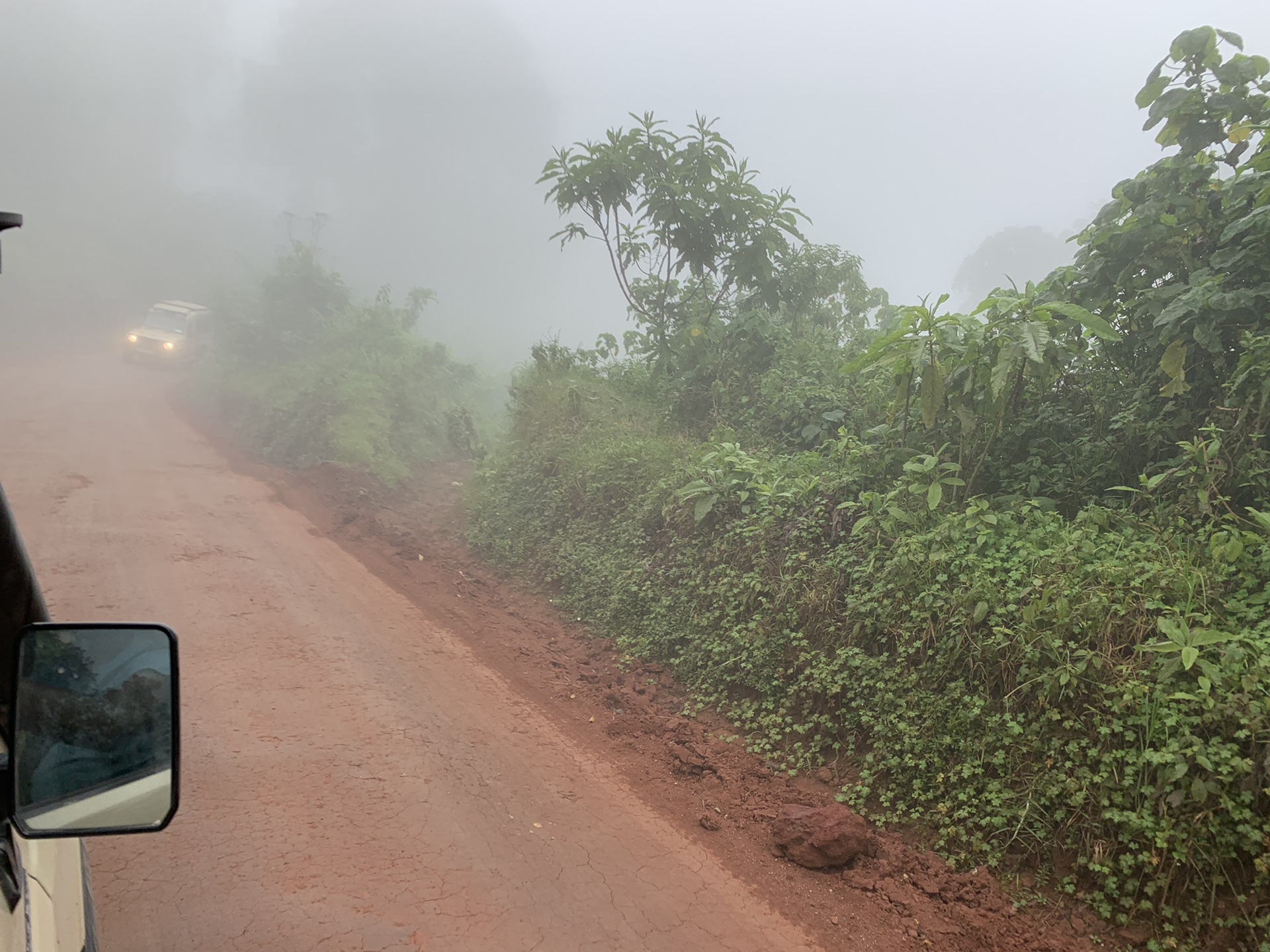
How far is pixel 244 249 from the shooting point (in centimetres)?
4078

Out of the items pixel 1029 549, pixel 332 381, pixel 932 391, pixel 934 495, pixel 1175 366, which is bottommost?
pixel 1029 549

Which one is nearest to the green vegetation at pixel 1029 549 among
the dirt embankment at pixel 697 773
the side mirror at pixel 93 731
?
the dirt embankment at pixel 697 773

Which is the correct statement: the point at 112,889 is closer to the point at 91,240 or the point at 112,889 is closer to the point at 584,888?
the point at 584,888

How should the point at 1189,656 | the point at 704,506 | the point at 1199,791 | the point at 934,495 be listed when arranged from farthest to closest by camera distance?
the point at 704,506
the point at 934,495
the point at 1189,656
the point at 1199,791

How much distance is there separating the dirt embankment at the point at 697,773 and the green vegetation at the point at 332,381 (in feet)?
14.1

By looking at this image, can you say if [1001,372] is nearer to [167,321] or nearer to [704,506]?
[704,506]

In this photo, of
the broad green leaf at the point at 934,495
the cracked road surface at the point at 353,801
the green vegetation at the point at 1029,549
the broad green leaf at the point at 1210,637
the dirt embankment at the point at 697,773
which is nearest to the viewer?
the cracked road surface at the point at 353,801

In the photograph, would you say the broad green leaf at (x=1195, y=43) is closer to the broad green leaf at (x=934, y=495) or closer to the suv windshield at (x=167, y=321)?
the broad green leaf at (x=934, y=495)

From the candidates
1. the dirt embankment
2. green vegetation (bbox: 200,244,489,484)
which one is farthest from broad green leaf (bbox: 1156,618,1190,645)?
green vegetation (bbox: 200,244,489,484)

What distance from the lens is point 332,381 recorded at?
14539 millimetres

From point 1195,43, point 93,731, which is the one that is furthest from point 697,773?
point 1195,43

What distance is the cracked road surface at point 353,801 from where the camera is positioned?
9.93 ft

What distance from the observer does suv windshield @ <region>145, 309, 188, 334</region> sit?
2009cm

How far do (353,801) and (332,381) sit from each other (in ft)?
40.5
